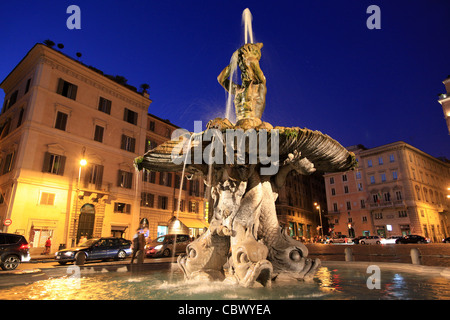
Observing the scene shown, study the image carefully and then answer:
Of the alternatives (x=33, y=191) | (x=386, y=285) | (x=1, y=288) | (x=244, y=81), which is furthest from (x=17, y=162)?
(x=386, y=285)

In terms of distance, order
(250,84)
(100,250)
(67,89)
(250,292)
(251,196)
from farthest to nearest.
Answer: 1. (67,89)
2. (100,250)
3. (250,84)
4. (251,196)
5. (250,292)

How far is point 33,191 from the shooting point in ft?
69.8

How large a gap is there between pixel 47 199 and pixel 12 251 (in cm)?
1158

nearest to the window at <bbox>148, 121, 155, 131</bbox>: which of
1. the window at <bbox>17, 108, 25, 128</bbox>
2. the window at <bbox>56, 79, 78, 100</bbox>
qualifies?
the window at <bbox>56, 79, 78, 100</bbox>

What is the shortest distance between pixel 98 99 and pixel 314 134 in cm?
2787

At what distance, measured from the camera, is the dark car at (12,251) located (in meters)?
11.4

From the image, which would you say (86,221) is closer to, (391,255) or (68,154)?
(68,154)

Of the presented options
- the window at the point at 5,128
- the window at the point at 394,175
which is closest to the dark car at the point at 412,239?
the window at the point at 394,175

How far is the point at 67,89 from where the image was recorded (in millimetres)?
25609

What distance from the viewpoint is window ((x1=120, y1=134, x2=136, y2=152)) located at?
2952 cm

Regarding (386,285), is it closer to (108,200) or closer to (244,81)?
(244,81)

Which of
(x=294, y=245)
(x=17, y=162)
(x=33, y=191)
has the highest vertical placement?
(x=17, y=162)

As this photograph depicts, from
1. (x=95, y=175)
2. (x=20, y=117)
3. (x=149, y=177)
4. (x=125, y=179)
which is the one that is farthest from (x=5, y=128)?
(x=149, y=177)

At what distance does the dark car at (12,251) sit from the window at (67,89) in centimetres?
1673
